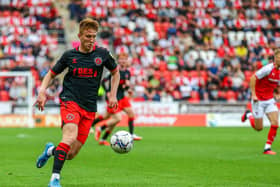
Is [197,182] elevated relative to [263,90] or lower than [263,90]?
lower

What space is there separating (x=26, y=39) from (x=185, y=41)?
903 cm

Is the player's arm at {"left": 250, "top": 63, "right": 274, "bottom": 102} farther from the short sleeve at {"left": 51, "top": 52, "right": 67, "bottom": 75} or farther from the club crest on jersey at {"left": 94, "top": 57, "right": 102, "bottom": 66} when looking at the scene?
the short sleeve at {"left": 51, "top": 52, "right": 67, "bottom": 75}

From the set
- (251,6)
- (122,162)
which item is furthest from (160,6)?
(122,162)

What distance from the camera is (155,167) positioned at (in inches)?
419

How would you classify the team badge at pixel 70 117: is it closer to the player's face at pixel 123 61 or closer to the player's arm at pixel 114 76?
the player's arm at pixel 114 76

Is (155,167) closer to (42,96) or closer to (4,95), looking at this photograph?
(42,96)

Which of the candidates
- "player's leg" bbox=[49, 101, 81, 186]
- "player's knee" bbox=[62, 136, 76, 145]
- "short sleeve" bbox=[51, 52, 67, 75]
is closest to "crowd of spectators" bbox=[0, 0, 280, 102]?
"short sleeve" bbox=[51, 52, 67, 75]

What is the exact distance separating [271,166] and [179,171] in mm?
1919

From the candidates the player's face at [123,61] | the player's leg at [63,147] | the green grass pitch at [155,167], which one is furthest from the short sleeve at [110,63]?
the player's face at [123,61]

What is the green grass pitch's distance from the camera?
28.5ft

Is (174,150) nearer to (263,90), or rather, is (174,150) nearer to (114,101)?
(263,90)

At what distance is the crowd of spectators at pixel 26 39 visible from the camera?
27.5 m

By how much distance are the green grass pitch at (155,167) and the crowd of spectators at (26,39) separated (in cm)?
1215

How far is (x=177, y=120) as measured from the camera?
2788 centimetres
